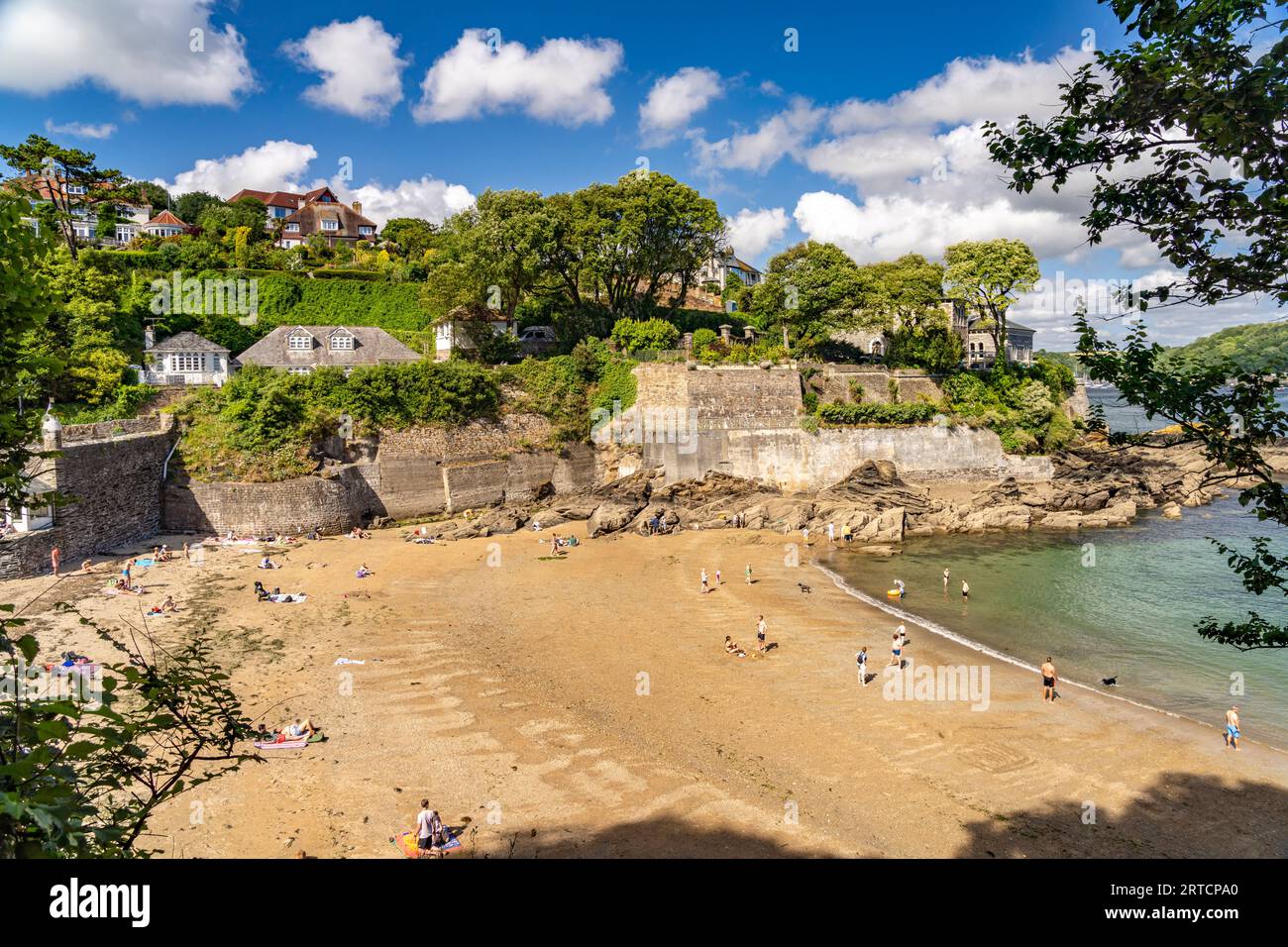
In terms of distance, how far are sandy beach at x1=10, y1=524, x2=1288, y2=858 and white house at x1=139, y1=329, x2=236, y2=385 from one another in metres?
15.8

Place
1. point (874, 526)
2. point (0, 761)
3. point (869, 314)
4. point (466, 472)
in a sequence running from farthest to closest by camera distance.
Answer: point (869, 314) → point (466, 472) → point (874, 526) → point (0, 761)

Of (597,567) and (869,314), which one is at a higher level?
(869,314)

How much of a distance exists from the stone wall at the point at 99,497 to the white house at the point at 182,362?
5731mm

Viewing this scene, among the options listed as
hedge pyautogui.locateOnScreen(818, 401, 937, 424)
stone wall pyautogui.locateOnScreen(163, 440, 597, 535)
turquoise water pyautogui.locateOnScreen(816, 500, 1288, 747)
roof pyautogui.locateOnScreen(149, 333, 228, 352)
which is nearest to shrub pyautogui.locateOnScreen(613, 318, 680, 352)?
stone wall pyautogui.locateOnScreen(163, 440, 597, 535)

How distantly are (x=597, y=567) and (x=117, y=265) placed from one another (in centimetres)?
3605

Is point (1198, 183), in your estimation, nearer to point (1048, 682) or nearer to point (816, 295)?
point (1048, 682)

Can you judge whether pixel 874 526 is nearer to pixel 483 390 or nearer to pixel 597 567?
pixel 597 567

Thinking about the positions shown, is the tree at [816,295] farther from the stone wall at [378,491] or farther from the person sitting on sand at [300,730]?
the person sitting on sand at [300,730]

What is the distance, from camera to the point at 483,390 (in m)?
38.0

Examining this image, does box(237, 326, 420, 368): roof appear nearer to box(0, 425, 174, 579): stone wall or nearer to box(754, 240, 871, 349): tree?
box(0, 425, 174, 579): stone wall

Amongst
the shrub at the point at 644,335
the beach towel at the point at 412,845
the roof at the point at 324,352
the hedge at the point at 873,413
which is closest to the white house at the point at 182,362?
the roof at the point at 324,352

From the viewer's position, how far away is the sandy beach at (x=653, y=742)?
1168 cm

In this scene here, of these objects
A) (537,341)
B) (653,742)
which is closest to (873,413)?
(537,341)
